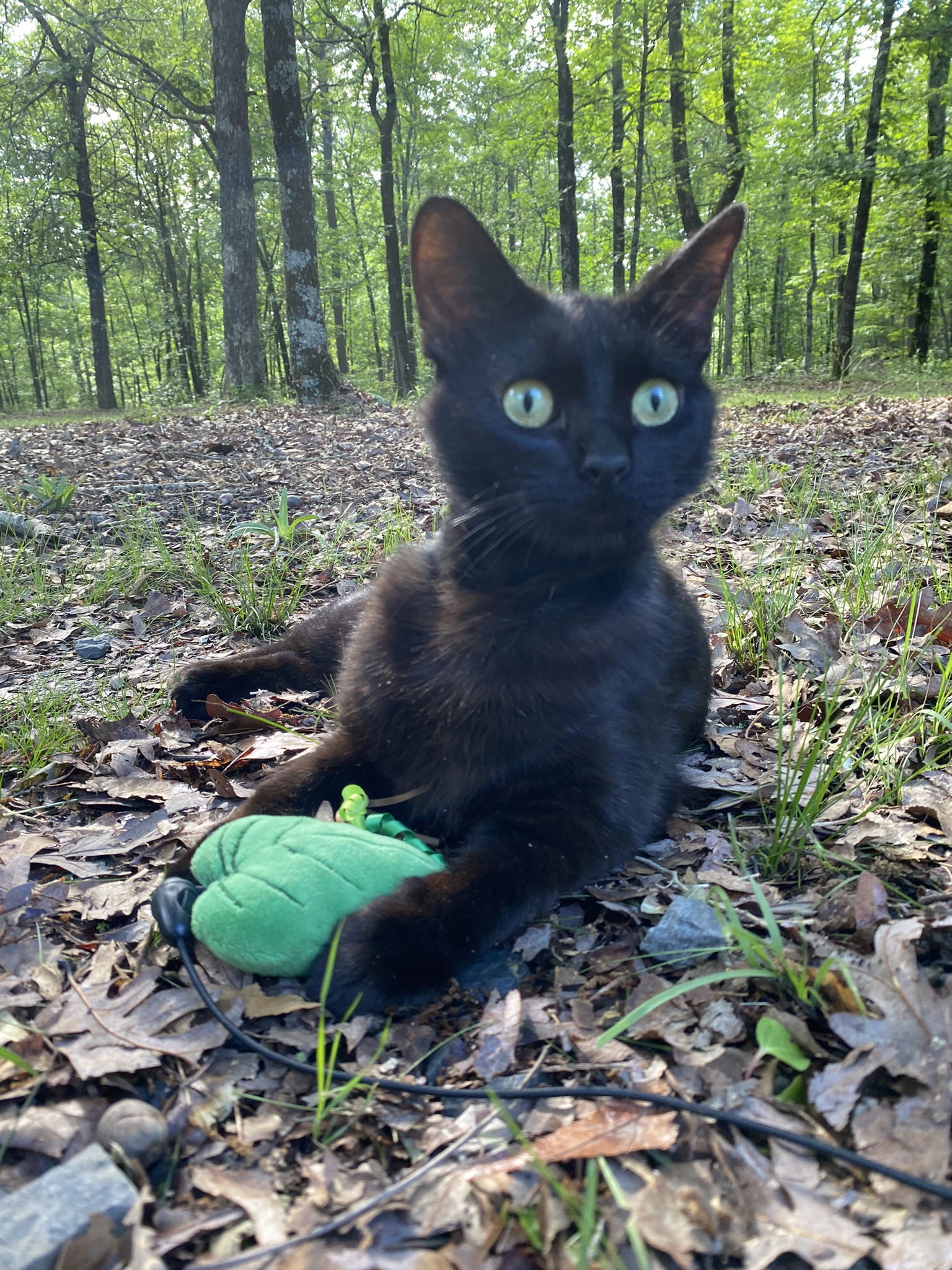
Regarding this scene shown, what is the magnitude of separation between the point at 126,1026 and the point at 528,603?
1.15 meters

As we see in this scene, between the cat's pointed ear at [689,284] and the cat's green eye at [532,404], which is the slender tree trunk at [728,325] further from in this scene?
the cat's green eye at [532,404]

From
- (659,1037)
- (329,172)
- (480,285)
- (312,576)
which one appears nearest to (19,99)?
(329,172)

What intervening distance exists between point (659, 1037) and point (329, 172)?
80.2ft

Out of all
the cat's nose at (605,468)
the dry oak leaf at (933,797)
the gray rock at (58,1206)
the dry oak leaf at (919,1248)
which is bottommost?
the dry oak leaf at (919,1248)

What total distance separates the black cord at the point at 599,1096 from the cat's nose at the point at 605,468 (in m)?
1.12

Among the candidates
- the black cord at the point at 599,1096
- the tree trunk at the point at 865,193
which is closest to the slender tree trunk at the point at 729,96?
the tree trunk at the point at 865,193

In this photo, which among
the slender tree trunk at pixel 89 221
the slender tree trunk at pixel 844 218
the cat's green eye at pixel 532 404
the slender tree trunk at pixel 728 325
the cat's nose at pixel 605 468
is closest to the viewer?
the cat's nose at pixel 605 468

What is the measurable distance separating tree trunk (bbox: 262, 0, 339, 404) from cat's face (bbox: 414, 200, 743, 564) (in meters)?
9.68

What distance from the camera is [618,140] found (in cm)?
1655

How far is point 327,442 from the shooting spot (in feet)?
26.0

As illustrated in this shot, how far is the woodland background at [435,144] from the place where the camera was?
11797 millimetres

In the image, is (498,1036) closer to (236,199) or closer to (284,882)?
(284,882)

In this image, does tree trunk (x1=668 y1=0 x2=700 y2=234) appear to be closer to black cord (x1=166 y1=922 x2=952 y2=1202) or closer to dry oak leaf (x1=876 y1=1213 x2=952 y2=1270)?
black cord (x1=166 y1=922 x2=952 y2=1202)

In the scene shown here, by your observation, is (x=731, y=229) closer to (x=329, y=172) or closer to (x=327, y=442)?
(x=327, y=442)
